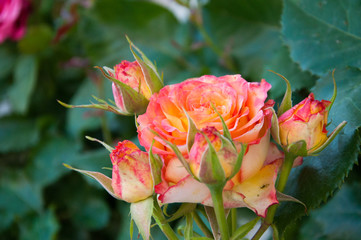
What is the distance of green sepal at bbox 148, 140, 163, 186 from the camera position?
0.86ft

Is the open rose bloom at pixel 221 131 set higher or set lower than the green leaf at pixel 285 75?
higher

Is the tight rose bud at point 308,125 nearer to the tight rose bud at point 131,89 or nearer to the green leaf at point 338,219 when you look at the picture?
the tight rose bud at point 131,89

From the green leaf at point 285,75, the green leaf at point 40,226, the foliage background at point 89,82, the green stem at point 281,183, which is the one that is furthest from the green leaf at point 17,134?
the green stem at point 281,183

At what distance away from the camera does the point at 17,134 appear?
0.82 m

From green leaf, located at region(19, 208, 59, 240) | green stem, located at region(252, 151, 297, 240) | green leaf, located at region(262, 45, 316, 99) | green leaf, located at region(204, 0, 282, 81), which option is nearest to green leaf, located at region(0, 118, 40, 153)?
green leaf, located at region(19, 208, 59, 240)

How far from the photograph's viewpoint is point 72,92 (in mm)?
883

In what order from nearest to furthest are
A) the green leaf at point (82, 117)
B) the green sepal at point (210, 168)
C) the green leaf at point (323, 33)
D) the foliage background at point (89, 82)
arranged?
the green sepal at point (210, 168) → the green leaf at point (323, 33) → the foliage background at point (89, 82) → the green leaf at point (82, 117)

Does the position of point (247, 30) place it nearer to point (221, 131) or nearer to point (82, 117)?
point (82, 117)

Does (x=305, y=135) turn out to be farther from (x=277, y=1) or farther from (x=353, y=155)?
(x=277, y=1)

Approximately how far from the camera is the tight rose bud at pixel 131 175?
0.86ft

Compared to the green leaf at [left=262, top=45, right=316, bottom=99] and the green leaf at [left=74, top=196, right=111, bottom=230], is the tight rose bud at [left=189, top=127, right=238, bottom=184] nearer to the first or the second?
the green leaf at [left=262, top=45, right=316, bottom=99]

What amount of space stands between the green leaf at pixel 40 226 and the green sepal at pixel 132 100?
16.7 inches

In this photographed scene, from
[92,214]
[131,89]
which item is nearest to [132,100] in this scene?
[131,89]

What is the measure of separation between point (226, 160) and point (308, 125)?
0.06 meters
